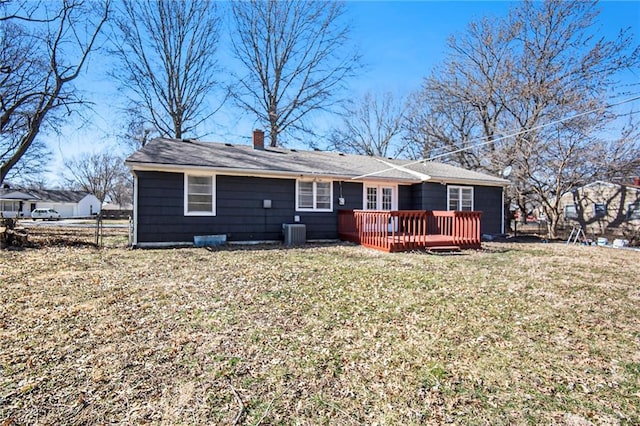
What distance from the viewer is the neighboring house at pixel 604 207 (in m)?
16.8

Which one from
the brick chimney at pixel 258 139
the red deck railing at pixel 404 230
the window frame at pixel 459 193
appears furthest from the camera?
the brick chimney at pixel 258 139

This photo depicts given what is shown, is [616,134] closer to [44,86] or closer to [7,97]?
[44,86]

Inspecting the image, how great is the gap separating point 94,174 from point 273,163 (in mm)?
53211

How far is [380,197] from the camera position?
1256cm

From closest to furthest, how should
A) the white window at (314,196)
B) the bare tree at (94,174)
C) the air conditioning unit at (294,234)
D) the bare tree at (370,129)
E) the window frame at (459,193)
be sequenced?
1. the air conditioning unit at (294,234)
2. the white window at (314,196)
3. the window frame at (459,193)
4. the bare tree at (370,129)
5. the bare tree at (94,174)

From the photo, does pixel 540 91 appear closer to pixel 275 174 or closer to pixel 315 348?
pixel 275 174

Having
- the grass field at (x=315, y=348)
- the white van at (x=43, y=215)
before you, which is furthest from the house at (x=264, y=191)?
the white van at (x=43, y=215)

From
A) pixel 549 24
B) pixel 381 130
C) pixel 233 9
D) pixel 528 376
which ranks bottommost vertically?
pixel 528 376

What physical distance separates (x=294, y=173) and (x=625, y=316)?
8.65m

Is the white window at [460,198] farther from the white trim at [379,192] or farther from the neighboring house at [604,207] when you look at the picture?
the neighboring house at [604,207]

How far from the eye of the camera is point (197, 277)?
5.88 meters

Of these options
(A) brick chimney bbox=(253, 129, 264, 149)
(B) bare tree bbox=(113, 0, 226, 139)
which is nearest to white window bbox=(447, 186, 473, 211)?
(A) brick chimney bbox=(253, 129, 264, 149)

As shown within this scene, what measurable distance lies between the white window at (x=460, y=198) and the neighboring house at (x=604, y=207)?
284 inches

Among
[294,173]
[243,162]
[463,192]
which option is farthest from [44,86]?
[463,192]
